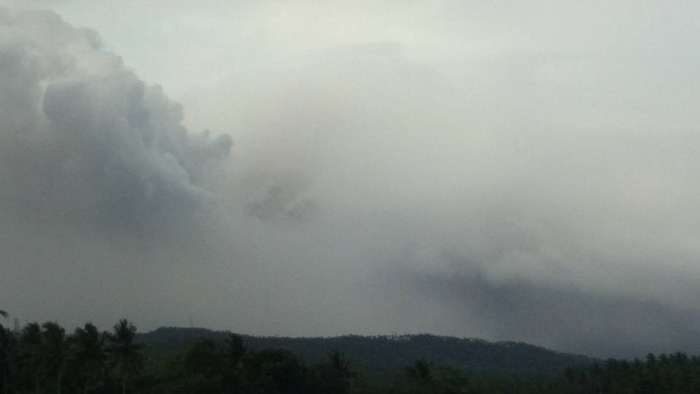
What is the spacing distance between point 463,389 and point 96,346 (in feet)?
255

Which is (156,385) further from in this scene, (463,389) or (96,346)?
(463,389)

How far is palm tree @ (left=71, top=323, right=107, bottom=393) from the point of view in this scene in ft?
351

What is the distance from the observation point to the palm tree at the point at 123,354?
366 feet

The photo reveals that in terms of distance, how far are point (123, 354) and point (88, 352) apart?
5.34m

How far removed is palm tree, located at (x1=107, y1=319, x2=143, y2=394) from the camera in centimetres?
11156

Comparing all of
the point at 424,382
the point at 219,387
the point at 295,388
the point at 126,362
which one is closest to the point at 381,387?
the point at 424,382

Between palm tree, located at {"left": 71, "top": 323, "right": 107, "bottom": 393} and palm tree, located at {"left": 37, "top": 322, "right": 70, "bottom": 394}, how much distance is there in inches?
47.6

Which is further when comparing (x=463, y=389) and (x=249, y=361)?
(x=463, y=389)

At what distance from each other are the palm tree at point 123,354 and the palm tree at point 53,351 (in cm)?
635

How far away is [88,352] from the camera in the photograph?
10769 cm

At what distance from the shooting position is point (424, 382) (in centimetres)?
16375

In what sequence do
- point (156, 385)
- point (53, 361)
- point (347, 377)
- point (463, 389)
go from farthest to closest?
point (463, 389) < point (347, 377) < point (156, 385) < point (53, 361)

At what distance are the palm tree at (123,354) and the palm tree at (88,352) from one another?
6.45 ft

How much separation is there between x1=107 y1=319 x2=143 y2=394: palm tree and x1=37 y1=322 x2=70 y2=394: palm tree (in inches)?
250
